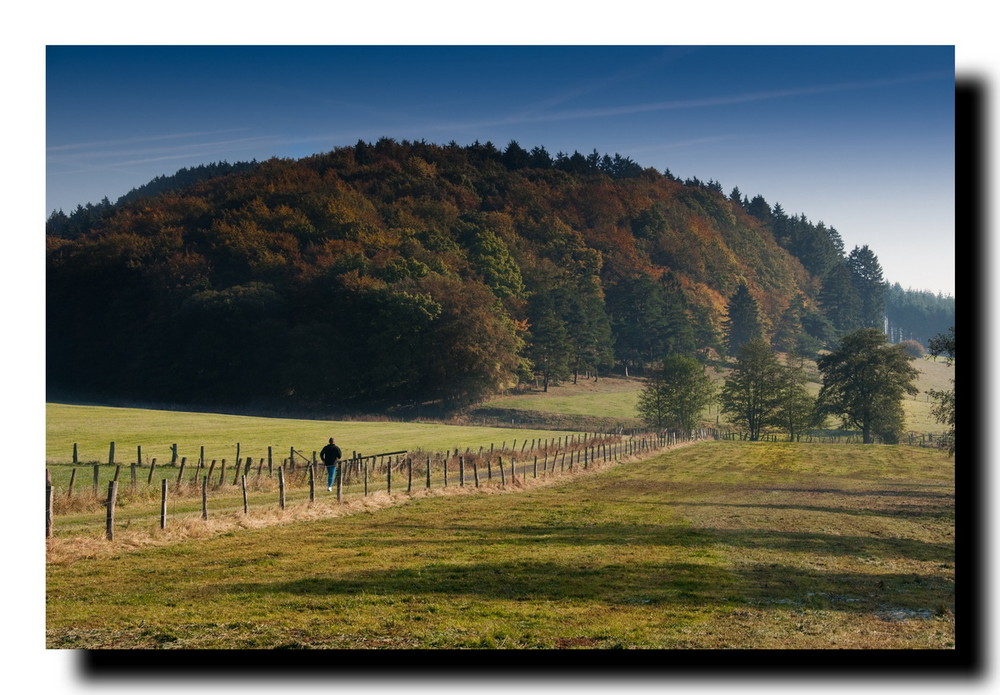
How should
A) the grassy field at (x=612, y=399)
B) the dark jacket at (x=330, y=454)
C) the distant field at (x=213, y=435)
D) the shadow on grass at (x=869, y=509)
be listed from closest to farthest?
1. the dark jacket at (x=330, y=454)
2. the shadow on grass at (x=869, y=509)
3. the distant field at (x=213, y=435)
4. the grassy field at (x=612, y=399)

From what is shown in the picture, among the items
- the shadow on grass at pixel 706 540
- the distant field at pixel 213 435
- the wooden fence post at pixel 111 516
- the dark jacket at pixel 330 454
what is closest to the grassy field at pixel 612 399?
the distant field at pixel 213 435

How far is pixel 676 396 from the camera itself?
86.9 m

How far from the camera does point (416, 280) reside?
86.3m

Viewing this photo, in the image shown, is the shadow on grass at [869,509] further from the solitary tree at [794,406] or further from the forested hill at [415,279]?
Result: the solitary tree at [794,406]

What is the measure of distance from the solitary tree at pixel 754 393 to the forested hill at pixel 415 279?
14221 mm

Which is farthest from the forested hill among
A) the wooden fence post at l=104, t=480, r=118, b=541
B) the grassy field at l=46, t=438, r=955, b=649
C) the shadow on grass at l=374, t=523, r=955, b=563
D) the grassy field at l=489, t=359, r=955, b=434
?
the shadow on grass at l=374, t=523, r=955, b=563

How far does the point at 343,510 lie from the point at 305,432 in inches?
1200

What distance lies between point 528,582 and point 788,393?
249ft

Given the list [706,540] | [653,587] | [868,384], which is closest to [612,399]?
[868,384]

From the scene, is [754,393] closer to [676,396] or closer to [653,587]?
[676,396]

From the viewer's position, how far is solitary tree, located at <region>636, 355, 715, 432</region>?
85.6 meters

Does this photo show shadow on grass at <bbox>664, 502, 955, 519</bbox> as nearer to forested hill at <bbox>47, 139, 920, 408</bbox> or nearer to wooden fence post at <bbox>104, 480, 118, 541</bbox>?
wooden fence post at <bbox>104, 480, 118, 541</bbox>

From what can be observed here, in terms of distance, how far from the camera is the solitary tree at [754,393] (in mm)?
86750

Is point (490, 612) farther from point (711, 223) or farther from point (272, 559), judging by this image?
point (711, 223)
